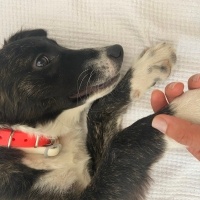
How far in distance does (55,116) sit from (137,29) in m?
0.90

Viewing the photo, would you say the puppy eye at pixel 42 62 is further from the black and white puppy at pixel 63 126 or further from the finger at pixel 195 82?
the finger at pixel 195 82

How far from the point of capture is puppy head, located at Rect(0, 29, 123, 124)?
2066 millimetres

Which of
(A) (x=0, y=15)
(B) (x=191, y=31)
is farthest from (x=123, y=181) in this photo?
(A) (x=0, y=15)

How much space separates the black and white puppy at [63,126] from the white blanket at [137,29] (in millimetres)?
345

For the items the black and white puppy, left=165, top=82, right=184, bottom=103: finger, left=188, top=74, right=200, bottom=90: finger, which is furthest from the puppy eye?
left=188, top=74, right=200, bottom=90: finger

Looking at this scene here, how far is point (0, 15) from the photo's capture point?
9.08 ft

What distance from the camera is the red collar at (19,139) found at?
78.6 inches

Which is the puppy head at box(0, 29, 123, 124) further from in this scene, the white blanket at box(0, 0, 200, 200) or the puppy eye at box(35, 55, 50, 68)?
the white blanket at box(0, 0, 200, 200)

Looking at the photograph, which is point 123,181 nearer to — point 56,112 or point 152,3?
point 56,112

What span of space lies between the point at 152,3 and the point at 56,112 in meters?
1.06

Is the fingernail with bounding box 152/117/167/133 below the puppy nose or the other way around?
below

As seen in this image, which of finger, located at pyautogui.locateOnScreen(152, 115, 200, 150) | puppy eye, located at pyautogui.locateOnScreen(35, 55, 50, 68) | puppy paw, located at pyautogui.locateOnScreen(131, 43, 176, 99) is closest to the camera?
finger, located at pyautogui.locateOnScreen(152, 115, 200, 150)

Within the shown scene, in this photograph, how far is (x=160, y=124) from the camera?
5.77 ft

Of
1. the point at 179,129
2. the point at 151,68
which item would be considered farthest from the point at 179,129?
the point at 151,68
